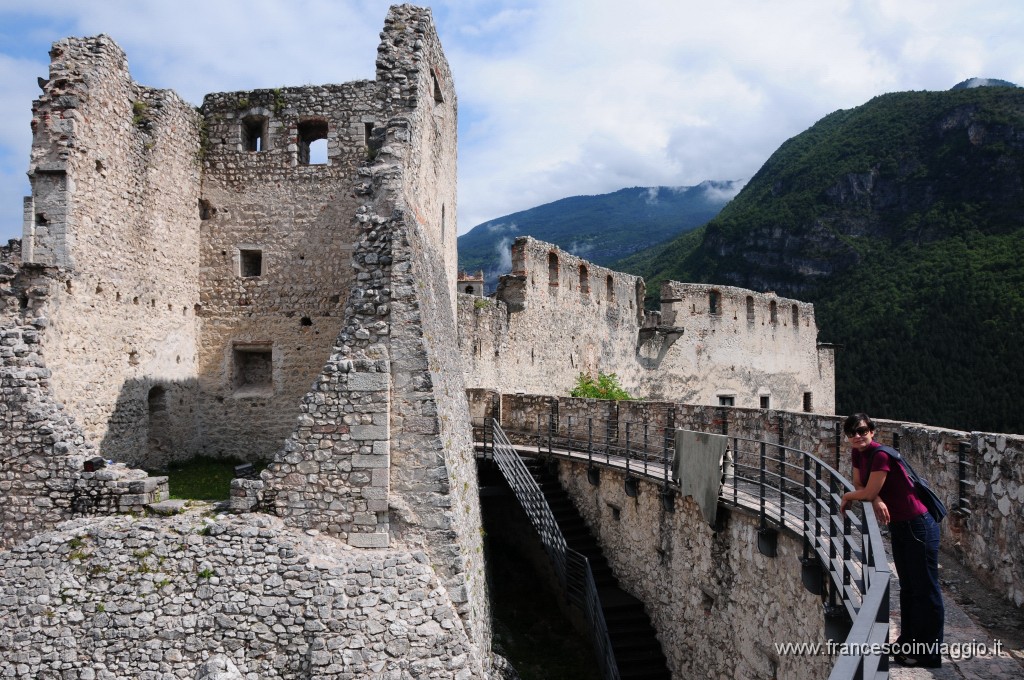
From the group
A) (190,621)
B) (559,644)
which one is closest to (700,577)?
(559,644)

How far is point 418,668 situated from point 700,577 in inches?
174

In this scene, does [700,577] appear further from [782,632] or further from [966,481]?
[966,481]

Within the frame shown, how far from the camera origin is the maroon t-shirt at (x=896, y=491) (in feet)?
15.4

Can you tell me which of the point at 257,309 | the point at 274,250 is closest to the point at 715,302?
the point at 274,250

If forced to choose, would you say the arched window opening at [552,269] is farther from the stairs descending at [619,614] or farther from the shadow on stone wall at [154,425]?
the shadow on stone wall at [154,425]

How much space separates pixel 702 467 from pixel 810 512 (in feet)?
8.48

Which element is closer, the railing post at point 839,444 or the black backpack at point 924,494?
the black backpack at point 924,494

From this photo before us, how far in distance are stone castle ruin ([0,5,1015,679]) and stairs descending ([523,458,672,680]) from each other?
2.58 m

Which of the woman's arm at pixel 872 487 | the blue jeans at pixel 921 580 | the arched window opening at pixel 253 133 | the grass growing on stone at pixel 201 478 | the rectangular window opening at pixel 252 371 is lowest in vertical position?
the grass growing on stone at pixel 201 478

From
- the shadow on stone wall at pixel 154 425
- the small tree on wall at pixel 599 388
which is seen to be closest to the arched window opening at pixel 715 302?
the small tree on wall at pixel 599 388

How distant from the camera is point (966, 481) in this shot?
6.42 meters

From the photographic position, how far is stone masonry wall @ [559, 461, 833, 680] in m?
7.53

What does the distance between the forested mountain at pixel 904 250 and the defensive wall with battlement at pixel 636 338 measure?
20.5 ft

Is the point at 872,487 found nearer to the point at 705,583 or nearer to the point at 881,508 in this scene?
the point at 881,508
